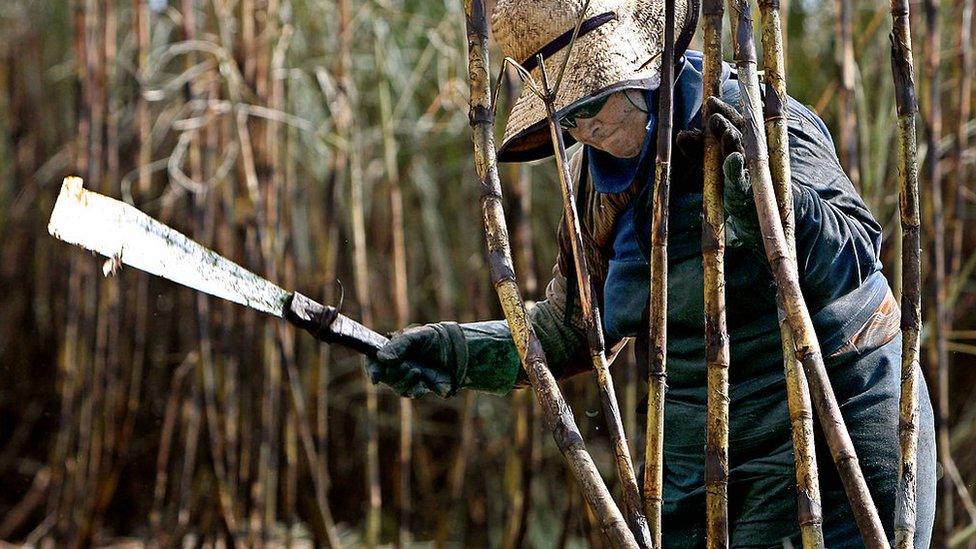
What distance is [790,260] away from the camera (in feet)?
3.42

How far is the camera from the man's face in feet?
4.25

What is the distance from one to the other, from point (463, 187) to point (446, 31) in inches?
39.0

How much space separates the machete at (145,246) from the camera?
107cm

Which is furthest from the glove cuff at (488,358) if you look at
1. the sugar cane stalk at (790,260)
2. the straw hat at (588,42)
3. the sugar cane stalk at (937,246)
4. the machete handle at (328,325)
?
the sugar cane stalk at (937,246)

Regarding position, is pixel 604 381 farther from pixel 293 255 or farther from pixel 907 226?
pixel 293 255

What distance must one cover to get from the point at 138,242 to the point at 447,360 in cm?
45

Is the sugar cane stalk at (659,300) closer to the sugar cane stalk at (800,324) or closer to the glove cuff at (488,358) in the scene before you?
the sugar cane stalk at (800,324)

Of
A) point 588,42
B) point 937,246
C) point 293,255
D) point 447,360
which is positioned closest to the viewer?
point 588,42

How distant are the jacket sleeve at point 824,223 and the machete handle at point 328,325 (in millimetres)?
480

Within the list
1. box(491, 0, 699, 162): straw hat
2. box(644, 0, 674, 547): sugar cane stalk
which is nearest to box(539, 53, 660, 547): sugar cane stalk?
box(644, 0, 674, 547): sugar cane stalk

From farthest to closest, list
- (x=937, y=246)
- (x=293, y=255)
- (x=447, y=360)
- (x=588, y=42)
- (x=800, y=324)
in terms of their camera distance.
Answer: (x=293, y=255) → (x=937, y=246) → (x=447, y=360) → (x=588, y=42) → (x=800, y=324)

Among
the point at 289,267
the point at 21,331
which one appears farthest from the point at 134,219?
the point at 21,331

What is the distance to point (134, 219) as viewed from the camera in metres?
1.11

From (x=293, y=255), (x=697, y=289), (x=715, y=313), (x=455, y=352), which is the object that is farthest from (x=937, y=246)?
(x=293, y=255)
